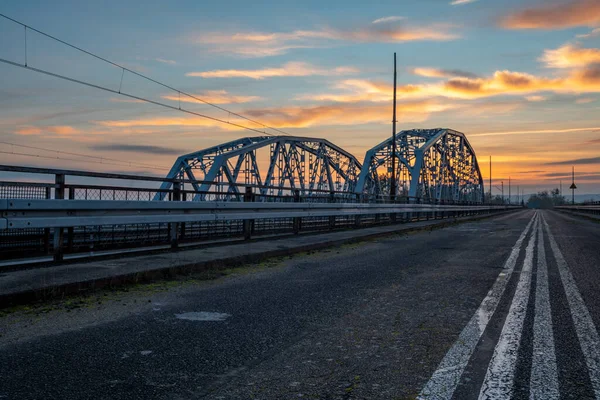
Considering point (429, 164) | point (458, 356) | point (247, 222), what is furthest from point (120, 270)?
point (429, 164)

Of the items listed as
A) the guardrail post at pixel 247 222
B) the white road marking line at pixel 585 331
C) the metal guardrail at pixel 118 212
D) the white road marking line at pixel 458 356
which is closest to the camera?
the white road marking line at pixel 458 356

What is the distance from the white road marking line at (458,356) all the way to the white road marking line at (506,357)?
16 centimetres

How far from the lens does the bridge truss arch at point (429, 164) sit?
2148 inches

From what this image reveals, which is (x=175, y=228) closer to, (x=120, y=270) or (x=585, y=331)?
(x=120, y=270)

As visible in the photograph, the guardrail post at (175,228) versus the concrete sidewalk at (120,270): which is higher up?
the guardrail post at (175,228)

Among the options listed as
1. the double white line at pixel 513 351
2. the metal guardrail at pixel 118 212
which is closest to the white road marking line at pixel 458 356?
the double white line at pixel 513 351

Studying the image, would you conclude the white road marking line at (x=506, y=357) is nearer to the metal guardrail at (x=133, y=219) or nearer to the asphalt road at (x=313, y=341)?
the asphalt road at (x=313, y=341)

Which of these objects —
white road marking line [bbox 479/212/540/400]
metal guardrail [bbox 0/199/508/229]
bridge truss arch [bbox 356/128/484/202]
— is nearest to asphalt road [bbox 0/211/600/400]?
white road marking line [bbox 479/212/540/400]

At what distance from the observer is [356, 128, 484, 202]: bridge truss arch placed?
2148 inches

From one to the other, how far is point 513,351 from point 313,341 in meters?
1.45

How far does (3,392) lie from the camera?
2818 millimetres

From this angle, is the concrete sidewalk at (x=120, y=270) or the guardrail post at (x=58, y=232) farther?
the guardrail post at (x=58, y=232)

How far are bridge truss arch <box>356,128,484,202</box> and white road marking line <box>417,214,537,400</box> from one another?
41.4 m

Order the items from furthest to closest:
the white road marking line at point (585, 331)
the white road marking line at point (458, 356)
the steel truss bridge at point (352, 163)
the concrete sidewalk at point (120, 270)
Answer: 1. the steel truss bridge at point (352, 163)
2. the concrete sidewalk at point (120, 270)
3. the white road marking line at point (585, 331)
4. the white road marking line at point (458, 356)
